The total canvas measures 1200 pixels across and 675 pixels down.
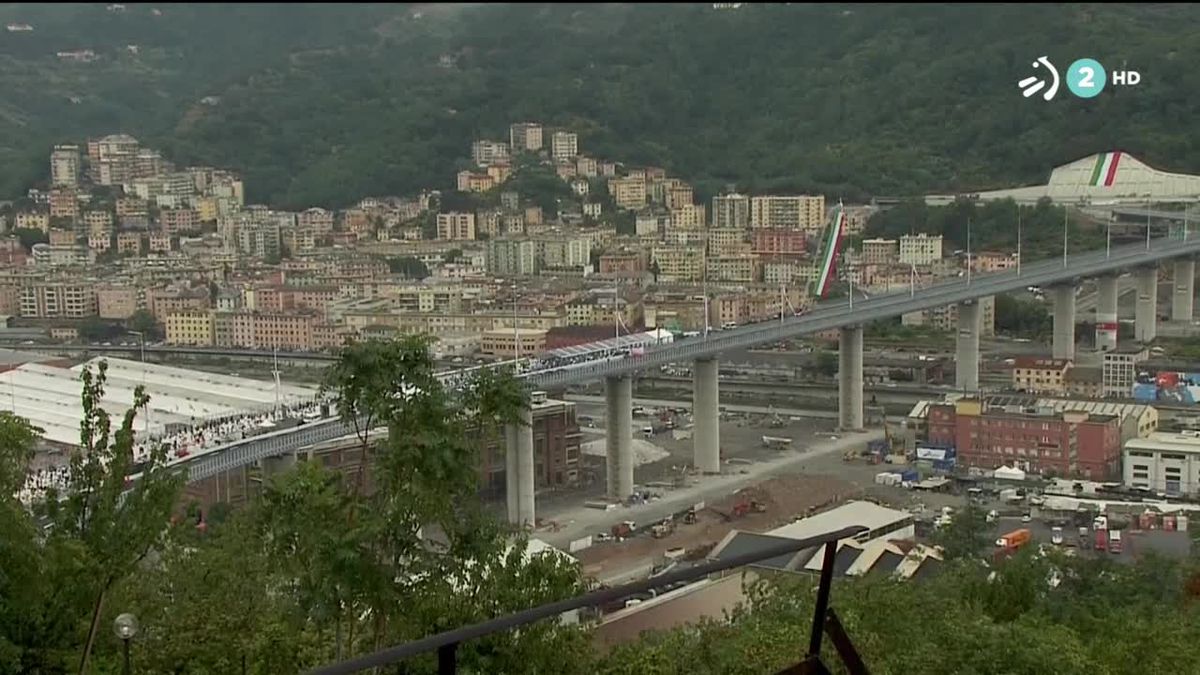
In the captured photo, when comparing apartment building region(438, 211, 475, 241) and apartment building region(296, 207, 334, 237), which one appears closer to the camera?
apartment building region(296, 207, 334, 237)

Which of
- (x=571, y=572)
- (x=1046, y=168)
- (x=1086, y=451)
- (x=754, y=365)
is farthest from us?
(x=1046, y=168)

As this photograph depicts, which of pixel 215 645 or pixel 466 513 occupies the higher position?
pixel 466 513

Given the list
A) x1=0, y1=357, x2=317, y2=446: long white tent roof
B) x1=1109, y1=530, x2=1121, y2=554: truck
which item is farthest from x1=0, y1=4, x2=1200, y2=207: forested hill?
x1=1109, y1=530, x2=1121, y2=554: truck

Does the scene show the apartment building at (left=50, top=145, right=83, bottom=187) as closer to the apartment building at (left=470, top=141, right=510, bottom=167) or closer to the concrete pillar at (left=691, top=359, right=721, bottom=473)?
the apartment building at (left=470, top=141, right=510, bottom=167)

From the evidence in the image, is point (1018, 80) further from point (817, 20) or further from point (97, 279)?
point (97, 279)

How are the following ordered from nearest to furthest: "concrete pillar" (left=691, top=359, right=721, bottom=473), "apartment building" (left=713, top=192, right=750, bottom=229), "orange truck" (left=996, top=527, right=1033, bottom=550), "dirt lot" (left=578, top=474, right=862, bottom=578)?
"orange truck" (left=996, top=527, right=1033, bottom=550)
"dirt lot" (left=578, top=474, right=862, bottom=578)
"concrete pillar" (left=691, top=359, right=721, bottom=473)
"apartment building" (left=713, top=192, right=750, bottom=229)

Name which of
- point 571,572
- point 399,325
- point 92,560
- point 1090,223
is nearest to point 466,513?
point 571,572

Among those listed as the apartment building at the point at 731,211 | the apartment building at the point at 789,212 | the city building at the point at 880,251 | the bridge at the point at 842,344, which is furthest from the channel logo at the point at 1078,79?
the apartment building at the point at 731,211
